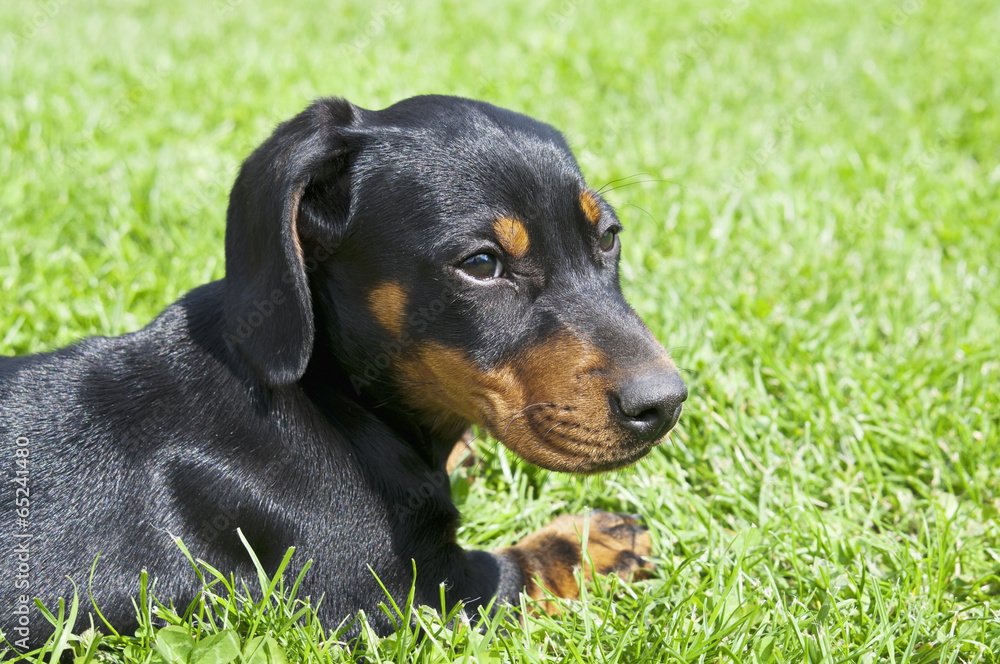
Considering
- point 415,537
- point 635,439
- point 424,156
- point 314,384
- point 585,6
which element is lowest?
point 415,537

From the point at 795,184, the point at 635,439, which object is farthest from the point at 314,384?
the point at 795,184

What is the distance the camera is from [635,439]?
7.42ft

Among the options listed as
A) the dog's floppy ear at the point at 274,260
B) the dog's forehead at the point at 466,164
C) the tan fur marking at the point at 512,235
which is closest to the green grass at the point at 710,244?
the dog's floppy ear at the point at 274,260

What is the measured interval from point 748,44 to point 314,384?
258 inches

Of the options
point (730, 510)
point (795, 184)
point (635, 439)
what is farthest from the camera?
point (795, 184)

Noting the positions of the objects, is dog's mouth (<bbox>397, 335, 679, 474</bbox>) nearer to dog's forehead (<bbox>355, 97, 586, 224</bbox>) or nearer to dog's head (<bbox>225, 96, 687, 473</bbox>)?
dog's head (<bbox>225, 96, 687, 473</bbox>)

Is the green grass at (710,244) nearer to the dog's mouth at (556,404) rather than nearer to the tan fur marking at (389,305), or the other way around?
the dog's mouth at (556,404)

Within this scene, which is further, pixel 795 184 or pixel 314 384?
pixel 795 184

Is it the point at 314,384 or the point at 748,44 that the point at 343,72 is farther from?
the point at 314,384

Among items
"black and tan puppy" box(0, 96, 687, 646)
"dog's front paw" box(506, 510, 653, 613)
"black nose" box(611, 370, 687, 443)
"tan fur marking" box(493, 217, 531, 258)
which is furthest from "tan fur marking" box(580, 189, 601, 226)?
"dog's front paw" box(506, 510, 653, 613)

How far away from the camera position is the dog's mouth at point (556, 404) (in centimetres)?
223

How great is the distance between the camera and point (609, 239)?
9.02 ft

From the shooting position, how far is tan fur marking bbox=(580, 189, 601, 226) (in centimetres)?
254

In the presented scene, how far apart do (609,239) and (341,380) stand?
93 centimetres
